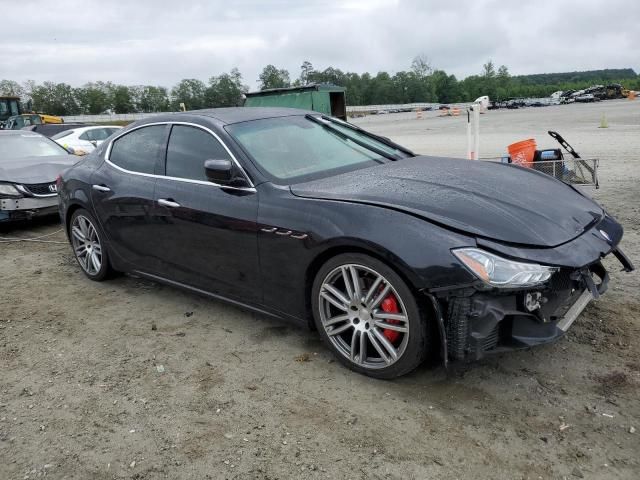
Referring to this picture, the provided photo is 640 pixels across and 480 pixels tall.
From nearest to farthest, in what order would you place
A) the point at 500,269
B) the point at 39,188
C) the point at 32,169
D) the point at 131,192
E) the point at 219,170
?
the point at 500,269
the point at 219,170
the point at 131,192
the point at 39,188
the point at 32,169

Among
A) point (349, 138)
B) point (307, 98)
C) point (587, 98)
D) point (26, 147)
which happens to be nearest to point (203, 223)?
point (349, 138)

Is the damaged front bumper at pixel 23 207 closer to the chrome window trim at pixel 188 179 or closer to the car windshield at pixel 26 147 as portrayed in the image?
the car windshield at pixel 26 147

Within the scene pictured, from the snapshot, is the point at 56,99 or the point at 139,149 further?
the point at 56,99

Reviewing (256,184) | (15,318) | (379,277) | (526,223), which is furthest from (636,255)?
(15,318)

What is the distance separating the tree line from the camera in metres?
93.9

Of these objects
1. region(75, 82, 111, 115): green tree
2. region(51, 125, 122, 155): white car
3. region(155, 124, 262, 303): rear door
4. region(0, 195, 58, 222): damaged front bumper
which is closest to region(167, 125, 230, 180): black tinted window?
region(155, 124, 262, 303): rear door

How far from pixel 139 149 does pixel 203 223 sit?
1.20 metres

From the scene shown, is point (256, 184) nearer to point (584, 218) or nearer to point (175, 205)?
point (175, 205)

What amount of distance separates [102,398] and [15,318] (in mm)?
1875

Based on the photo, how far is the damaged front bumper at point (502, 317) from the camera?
2.81 m

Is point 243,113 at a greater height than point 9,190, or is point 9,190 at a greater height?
point 243,113

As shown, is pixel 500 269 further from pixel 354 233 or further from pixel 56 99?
pixel 56 99

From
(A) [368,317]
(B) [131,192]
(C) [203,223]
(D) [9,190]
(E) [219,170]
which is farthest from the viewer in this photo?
(D) [9,190]

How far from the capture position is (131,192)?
452 cm
